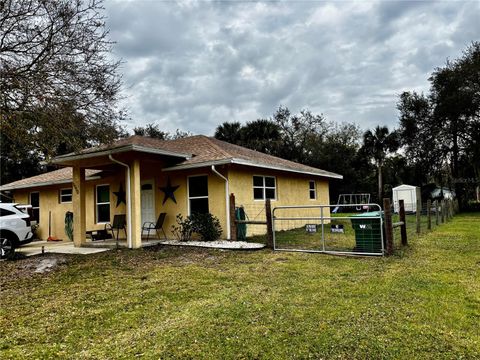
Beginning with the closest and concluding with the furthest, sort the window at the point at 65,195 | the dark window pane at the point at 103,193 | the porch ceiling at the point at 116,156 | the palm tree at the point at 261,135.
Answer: the porch ceiling at the point at 116,156 → the dark window pane at the point at 103,193 → the window at the point at 65,195 → the palm tree at the point at 261,135

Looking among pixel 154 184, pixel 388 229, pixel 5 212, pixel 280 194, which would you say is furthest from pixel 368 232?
pixel 5 212

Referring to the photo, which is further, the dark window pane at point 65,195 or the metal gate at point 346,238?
the dark window pane at point 65,195

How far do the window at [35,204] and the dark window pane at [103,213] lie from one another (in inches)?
170

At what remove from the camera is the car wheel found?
9781 millimetres

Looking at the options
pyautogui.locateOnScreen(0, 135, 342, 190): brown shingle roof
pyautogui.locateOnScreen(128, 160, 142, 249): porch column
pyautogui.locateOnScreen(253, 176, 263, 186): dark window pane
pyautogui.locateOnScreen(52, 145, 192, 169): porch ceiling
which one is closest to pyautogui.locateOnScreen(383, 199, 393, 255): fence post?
pyautogui.locateOnScreen(0, 135, 342, 190): brown shingle roof

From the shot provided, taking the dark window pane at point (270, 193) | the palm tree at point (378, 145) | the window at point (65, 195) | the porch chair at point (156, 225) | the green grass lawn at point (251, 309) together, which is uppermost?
the palm tree at point (378, 145)

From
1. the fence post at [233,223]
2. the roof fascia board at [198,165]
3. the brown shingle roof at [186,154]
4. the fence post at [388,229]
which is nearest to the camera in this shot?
the fence post at [388,229]

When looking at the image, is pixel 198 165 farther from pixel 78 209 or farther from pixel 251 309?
pixel 251 309

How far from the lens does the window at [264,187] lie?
523 inches

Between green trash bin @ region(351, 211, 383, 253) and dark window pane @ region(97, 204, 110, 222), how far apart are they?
391 inches

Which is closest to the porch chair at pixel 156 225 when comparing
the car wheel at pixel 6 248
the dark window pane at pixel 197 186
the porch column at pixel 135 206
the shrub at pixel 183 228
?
the shrub at pixel 183 228

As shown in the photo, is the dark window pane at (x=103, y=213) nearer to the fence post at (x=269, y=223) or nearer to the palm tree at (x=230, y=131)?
the fence post at (x=269, y=223)

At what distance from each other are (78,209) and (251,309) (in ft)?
30.7

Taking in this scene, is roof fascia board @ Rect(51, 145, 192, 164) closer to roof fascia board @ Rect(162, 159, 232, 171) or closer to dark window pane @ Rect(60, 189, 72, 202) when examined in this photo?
roof fascia board @ Rect(162, 159, 232, 171)
